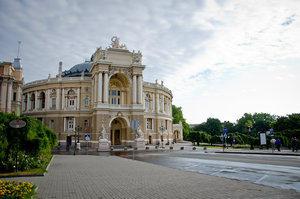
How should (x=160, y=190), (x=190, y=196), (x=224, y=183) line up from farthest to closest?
(x=224, y=183) → (x=160, y=190) → (x=190, y=196)

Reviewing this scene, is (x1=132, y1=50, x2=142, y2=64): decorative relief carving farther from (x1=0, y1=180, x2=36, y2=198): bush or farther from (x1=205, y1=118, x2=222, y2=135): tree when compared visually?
(x1=205, y1=118, x2=222, y2=135): tree

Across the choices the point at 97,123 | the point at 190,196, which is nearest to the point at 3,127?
the point at 190,196

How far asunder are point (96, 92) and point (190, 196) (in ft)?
145

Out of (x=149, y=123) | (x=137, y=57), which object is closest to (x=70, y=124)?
(x=149, y=123)

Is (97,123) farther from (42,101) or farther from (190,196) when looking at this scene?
(190,196)

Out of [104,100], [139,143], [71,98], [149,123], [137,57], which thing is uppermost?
[137,57]

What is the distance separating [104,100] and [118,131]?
9377mm

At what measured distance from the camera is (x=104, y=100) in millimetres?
49188

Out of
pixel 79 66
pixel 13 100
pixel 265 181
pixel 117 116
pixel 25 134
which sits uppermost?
pixel 79 66

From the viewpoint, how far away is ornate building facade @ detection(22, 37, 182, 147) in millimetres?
49812

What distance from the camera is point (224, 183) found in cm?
1005

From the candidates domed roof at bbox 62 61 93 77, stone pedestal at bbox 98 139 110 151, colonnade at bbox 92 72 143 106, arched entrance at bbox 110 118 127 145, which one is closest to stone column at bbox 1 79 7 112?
colonnade at bbox 92 72 143 106

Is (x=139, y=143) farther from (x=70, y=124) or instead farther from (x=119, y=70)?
(x=70, y=124)

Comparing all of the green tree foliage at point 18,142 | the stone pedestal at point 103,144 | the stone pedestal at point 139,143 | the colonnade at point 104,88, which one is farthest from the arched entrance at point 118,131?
the green tree foliage at point 18,142
